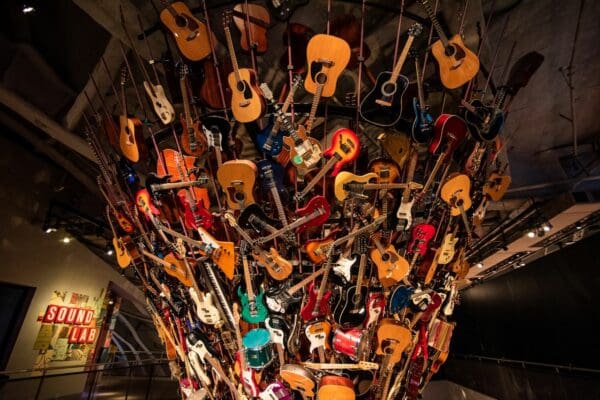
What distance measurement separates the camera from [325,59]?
7.71 ft

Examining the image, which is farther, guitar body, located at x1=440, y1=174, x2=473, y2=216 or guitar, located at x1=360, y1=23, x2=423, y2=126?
guitar body, located at x1=440, y1=174, x2=473, y2=216

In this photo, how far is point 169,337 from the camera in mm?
3076

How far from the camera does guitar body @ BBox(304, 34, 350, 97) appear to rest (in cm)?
232

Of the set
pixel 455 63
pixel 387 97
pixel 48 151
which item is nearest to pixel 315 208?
pixel 387 97

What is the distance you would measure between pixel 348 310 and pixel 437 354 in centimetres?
133

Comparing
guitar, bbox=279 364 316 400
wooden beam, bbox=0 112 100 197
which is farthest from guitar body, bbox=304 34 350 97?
wooden beam, bbox=0 112 100 197

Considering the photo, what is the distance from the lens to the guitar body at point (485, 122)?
261cm

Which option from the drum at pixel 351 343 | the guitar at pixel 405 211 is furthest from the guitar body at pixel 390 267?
the drum at pixel 351 343

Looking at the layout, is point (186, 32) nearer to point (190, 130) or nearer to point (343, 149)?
point (190, 130)

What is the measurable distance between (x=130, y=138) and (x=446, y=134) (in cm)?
273

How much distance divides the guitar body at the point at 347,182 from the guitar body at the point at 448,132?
629mm

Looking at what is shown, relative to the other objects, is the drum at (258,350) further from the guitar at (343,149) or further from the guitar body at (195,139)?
the guitar body at (195,139)

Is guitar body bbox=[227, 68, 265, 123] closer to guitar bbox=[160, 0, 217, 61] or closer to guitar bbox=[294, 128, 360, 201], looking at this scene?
guitar bbox=[160, 0, 217, 61]

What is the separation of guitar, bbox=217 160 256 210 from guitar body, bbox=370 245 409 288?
47.1 inches
